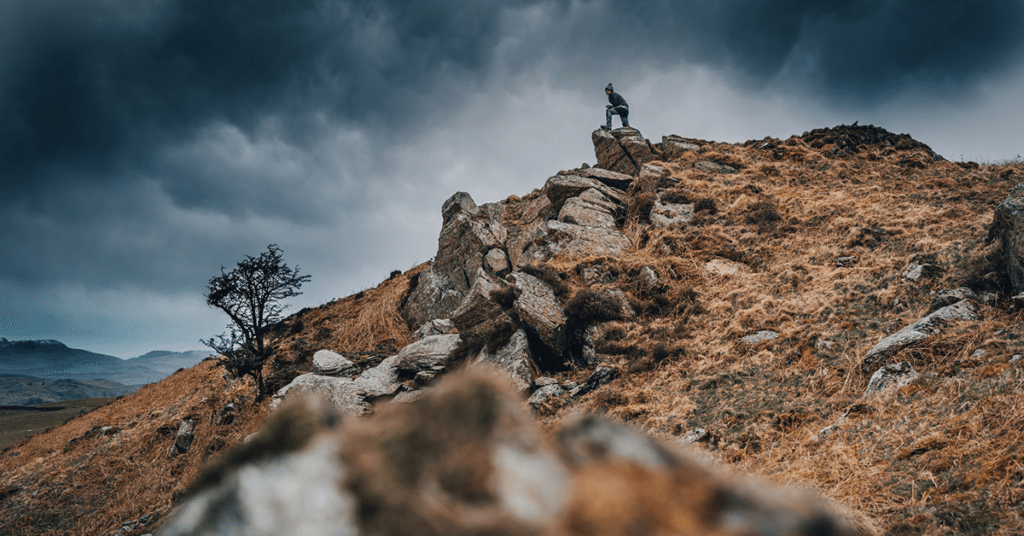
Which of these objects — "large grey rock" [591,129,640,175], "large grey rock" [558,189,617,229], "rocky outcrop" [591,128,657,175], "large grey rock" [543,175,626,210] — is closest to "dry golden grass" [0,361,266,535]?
"large grey rock" [558,189,617,229]

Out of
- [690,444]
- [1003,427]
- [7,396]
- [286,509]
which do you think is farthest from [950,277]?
[7,396]

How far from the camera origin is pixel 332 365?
1318cm

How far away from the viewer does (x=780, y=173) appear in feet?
69.0

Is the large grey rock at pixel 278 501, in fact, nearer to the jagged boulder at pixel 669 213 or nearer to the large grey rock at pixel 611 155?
the jagged boulder at pixel 669 213

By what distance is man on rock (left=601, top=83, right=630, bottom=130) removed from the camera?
2692cm

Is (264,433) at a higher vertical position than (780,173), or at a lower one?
lower

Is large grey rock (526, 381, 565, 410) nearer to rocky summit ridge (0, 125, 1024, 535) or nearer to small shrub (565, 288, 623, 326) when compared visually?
rocky summit ridge (0, 125, 1024, 535)

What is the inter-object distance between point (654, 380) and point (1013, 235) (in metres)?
7.04

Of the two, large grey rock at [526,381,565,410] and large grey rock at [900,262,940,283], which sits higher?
large grey rock at [900,262,940,283]

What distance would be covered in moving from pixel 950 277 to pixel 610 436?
39.0 ft

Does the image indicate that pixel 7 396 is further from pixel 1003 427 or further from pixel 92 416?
pixel 1003 427

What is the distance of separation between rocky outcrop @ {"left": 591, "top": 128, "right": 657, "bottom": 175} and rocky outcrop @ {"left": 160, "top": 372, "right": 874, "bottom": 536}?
24.3m

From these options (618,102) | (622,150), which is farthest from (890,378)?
(618,102)

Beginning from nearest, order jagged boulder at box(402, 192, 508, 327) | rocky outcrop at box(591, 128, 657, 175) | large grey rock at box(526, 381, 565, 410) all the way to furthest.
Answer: large grey rock at box(526, 381, 565, 410)
jagged boulder at box(402, 192, 508, 327)
rocky outcrop at box(591, 128, 657, 175)
